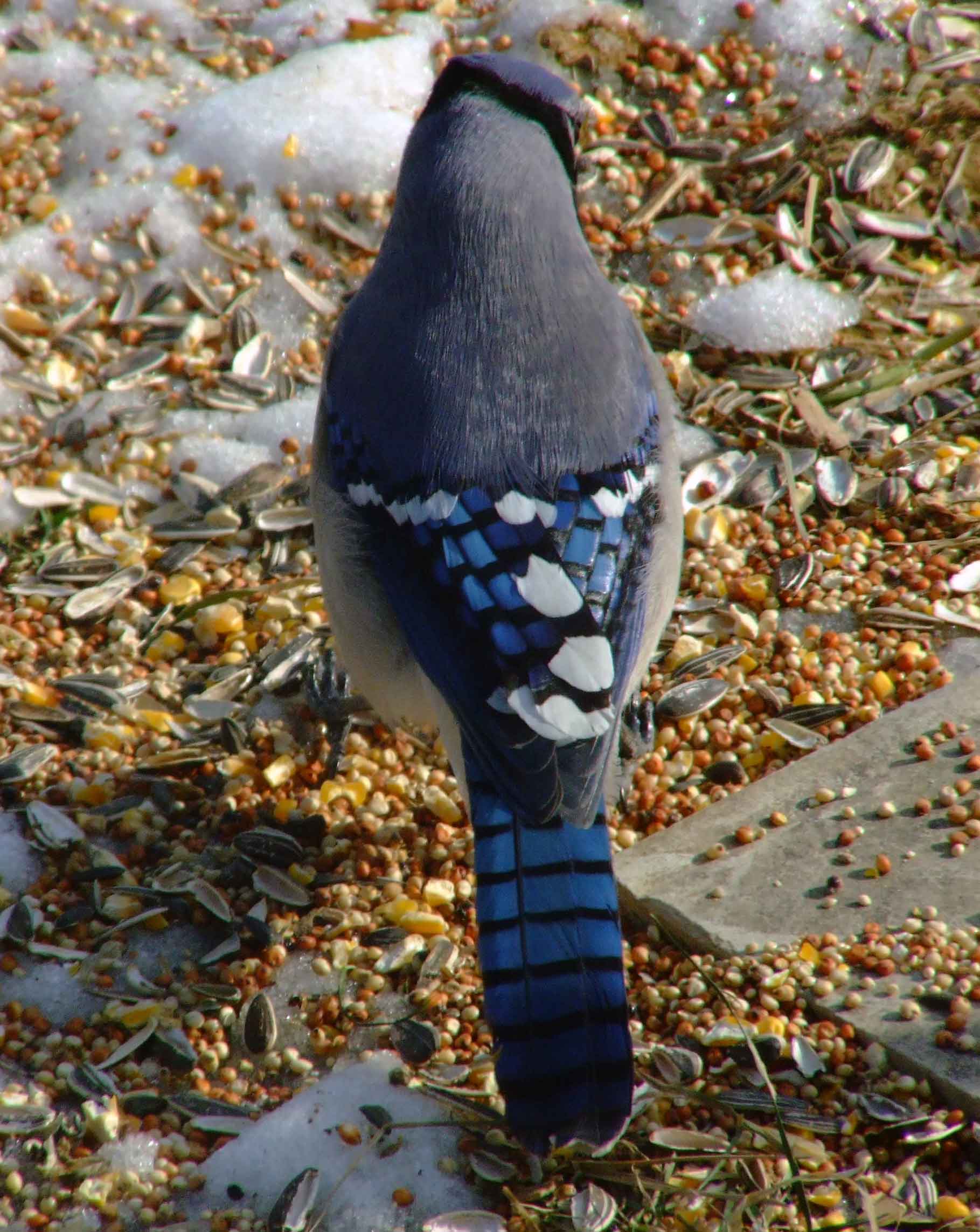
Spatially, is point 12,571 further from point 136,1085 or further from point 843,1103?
point 843,1103

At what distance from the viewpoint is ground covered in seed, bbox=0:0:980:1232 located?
A: 7.32ft

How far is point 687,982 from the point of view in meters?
2.44

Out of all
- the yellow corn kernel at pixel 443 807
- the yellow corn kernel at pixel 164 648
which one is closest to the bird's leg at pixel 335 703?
the yellow corn kernel at pixel 443 807

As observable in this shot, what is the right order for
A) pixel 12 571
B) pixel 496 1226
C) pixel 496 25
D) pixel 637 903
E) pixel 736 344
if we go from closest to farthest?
pixel 496 1226
pixel 637 903
pixel 12 571
pixel 736 344
pixel 496 25

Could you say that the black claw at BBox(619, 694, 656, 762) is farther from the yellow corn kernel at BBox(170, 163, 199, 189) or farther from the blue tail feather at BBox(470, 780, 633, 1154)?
the yellow corn kernel at BBox(170, 163, 199, 189)

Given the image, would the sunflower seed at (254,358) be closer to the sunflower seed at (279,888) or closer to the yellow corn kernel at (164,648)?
the yellow corn kernel at (164,648)

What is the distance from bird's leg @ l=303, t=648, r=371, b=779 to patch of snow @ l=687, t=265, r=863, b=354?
4.66ft

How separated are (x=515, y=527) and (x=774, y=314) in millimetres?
1728

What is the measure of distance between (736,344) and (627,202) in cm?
56

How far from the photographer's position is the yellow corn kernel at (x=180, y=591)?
10.7 feet

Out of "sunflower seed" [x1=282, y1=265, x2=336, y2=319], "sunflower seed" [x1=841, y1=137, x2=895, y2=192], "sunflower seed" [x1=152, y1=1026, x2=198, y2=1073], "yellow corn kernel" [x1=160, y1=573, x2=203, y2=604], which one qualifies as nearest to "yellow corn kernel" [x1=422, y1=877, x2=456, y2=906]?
"sunflower seed" [x1=152, y1=1026, x2=198, y2=1073]

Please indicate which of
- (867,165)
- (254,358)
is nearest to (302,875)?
(254,358)

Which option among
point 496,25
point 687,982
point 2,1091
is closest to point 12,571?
point 2,1091

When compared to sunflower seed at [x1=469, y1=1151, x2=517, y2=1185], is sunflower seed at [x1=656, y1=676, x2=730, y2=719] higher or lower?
higher
